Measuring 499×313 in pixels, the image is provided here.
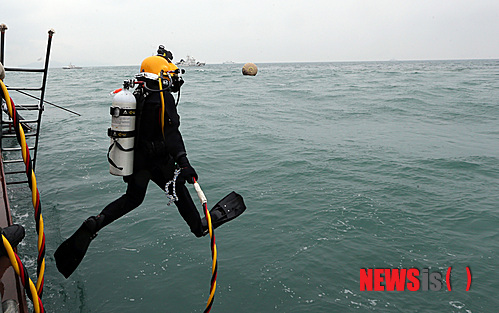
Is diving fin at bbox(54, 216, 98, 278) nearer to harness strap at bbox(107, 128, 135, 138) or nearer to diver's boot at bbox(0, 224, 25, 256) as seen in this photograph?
diver's boot at bbox(0, 224, 25, 256)

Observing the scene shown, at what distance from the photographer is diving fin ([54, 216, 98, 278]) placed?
4.16m

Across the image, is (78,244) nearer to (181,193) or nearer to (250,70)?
(181,193)

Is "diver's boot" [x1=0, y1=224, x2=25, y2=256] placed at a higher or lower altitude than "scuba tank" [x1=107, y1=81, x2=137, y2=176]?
lower

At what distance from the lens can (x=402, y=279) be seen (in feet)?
18.7

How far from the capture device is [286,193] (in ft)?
29.5

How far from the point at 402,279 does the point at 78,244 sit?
15.4 ft

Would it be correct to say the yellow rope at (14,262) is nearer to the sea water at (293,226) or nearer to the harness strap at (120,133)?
the harness strap at (120,133)

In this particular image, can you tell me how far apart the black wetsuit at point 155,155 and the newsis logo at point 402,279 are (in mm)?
2852

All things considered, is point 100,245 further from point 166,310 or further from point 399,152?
point 399,152

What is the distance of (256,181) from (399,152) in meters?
5.74

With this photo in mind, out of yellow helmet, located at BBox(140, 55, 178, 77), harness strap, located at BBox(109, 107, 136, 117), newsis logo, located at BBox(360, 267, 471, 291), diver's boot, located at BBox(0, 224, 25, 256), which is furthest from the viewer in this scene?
newsis logo, located at BBox(360, 267, 471, 291)

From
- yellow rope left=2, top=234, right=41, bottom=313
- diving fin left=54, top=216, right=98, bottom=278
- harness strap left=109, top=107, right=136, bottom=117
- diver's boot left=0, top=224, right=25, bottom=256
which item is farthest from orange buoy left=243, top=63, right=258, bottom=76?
yellow rope left=2, top=234, right=41, bottom=313

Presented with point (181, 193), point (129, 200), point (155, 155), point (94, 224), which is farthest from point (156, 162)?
point (94, 224)

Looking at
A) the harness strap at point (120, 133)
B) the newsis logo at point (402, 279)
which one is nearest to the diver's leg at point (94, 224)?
the harness strap at point (120, 133)
